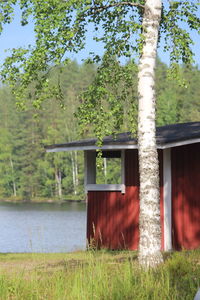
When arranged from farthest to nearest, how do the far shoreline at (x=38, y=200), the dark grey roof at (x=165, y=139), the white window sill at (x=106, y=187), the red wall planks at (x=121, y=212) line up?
Answer: the far shoreline at (x=38, y=200) → the white window sill at (x=106, y=187) → the red wall planks at (x=121, y=212) → the dark grey roof at (x=165, y=139)

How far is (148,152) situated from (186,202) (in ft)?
15.6

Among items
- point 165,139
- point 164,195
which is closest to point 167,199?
point 164,195

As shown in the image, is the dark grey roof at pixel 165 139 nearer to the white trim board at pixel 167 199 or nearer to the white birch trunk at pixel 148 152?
the white trim board at pixel 167 199

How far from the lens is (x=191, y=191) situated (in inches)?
614

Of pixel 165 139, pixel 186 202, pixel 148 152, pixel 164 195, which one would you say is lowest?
pixel 186 202

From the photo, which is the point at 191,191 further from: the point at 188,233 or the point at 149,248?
the point at 149,248

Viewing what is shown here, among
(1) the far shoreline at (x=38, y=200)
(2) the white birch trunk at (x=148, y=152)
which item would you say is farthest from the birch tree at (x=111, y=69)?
(1) the far shoreline at (x=38, y=200)

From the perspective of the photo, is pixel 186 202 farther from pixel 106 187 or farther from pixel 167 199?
pixel 106 187

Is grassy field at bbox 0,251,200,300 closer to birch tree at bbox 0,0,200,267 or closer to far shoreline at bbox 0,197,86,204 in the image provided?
birch tree at bbox 0,0,200,267

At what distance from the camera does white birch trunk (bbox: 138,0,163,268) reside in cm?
1099

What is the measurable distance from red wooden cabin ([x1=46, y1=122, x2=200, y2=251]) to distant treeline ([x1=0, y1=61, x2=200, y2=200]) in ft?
202

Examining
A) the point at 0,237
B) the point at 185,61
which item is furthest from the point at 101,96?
the point at 0,237

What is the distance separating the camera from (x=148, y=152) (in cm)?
1113

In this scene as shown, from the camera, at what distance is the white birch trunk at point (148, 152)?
1099cm
